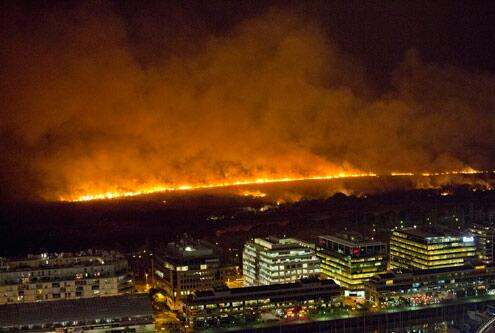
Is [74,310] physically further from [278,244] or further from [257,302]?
[278,244]

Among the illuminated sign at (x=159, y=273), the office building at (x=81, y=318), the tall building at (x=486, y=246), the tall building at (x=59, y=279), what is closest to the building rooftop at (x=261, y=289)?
the office building at (x=81, y=318)

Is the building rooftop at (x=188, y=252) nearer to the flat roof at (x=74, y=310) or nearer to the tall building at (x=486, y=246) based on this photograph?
the flat roof at (x=74, y=310)

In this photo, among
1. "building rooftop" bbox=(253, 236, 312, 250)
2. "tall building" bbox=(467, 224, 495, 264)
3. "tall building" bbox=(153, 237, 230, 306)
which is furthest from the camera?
"tall building" bbox=(467, 224, 495, 264)

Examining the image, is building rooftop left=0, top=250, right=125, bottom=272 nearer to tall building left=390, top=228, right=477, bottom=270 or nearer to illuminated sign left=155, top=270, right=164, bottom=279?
illuminated sign left=155, top=270, right=164, bottom=279

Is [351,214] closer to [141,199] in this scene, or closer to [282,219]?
[282,219]

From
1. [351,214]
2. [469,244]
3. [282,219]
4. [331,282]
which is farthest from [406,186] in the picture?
[331,282]

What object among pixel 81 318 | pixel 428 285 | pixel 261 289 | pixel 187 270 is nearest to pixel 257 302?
pixel 261 289

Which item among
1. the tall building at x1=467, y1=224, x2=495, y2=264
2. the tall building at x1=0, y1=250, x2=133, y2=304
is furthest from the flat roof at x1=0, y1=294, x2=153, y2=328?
the tall building at x1=467, y1=224, x2=495, y2=264
